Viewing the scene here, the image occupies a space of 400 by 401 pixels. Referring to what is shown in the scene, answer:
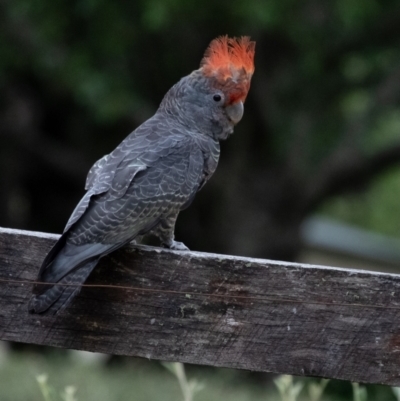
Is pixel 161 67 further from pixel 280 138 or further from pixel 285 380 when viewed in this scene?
pixel 285 380

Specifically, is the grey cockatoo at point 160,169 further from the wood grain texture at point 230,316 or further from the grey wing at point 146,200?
the wood grain texture at point 230,316

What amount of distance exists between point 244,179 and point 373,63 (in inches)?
92.0

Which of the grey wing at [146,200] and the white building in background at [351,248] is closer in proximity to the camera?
the grey wing at [146,200]

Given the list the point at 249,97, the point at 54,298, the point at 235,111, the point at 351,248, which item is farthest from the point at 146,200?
the point at 351,248

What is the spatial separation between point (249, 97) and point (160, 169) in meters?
6.28

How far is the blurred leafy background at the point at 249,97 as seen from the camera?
26.8ft

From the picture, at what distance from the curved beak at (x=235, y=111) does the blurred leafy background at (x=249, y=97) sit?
3.46 m

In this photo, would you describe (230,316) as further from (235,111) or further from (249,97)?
(249,97)

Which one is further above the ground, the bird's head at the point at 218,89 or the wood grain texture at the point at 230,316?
the bird's head at the point at 218,89

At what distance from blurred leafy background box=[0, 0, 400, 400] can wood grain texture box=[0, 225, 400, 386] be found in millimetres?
5027

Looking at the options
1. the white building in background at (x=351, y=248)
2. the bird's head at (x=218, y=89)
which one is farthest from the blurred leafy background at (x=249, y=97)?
the white building in background at (x=351, y=248)

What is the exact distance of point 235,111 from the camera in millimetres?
3818

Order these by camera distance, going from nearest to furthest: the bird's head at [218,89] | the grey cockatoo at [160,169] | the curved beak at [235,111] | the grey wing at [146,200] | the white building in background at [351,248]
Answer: the grey cockatoo at [160,169] < the grey wing at [146,200] < the bird's head at [218,89] < the curved beak at [235,111] < the white building in background at [351,248]

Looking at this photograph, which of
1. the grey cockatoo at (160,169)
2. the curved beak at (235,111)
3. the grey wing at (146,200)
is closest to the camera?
the grey cockatoo at (160,169)
